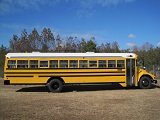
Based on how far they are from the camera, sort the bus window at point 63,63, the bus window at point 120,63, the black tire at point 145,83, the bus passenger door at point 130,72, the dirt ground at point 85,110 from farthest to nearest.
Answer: the black tire at point 145,83, the bus passenger door at point 130,72, the bus window at point 120,63, the bus window at point 63,63, the dirt ground at point 85,110

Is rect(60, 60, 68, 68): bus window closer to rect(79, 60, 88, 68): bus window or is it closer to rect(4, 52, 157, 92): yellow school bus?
rect(4, 52, 157, 92): yellow school bus

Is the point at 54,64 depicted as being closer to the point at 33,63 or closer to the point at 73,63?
the point at 73,63

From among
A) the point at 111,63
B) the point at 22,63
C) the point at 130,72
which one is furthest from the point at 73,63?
the point at 130,72

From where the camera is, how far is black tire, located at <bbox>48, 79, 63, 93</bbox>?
49.9ft

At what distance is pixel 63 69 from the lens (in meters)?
15.3

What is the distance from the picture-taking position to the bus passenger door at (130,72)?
1592 centimetres

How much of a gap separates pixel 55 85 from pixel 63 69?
113 cm

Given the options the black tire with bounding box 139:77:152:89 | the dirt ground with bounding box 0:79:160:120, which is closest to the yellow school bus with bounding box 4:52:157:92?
the black tire with bounding box 139:77:152:89

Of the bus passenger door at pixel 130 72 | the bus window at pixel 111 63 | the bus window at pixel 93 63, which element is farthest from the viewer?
the bus passenger door at pixel 130 72

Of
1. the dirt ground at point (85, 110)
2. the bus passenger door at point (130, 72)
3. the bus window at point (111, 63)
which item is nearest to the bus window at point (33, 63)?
the dirt ground at point (85, 110)

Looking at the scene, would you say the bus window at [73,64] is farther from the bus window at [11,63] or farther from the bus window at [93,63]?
the bus window at [11,63]

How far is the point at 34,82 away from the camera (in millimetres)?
15133

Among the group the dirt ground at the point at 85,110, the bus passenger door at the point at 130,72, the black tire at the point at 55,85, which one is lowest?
the dirt ground at the point at 85,110

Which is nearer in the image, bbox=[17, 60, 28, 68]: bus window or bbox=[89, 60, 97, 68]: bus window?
bbox=[17, 60, 28, 68]: bus window
